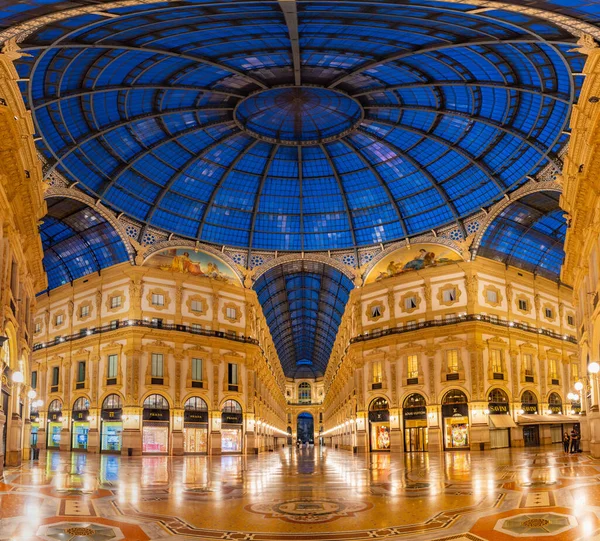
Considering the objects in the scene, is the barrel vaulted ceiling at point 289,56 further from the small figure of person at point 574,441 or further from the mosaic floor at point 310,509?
the small figure of person at point 574,441

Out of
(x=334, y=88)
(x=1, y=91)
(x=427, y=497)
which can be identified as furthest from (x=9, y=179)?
(x=334, y=88)

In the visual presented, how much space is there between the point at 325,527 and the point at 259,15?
95.7 ft

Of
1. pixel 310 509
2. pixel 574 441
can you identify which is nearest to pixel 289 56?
pixel 574 441

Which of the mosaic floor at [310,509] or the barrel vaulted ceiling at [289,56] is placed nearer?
the mosaic floor at [310,509]

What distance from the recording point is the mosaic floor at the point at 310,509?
1176 cm

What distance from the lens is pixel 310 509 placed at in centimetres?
1513

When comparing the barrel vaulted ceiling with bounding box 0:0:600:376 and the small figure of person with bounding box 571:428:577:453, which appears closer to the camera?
the barrel vaulted ceiling with bounding box 0:0:600:376

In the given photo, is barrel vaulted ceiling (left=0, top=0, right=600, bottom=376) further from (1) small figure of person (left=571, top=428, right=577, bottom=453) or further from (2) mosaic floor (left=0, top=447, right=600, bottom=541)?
(1) small figure of person (left=571, top=428, right=577, bottom=453)

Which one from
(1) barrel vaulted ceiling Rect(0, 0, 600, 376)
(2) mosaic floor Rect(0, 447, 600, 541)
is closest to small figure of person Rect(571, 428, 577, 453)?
(2) mosaic floor Rect(0, 447, 600, 541)

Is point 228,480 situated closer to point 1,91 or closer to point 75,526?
point 75,526

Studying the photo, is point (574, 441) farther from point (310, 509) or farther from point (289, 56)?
point (310, 509)

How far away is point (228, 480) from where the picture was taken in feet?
79.7

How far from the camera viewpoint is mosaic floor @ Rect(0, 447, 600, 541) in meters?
11.8

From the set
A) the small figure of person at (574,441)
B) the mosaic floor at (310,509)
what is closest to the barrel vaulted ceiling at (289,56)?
the mosaic floor at (310,509)
